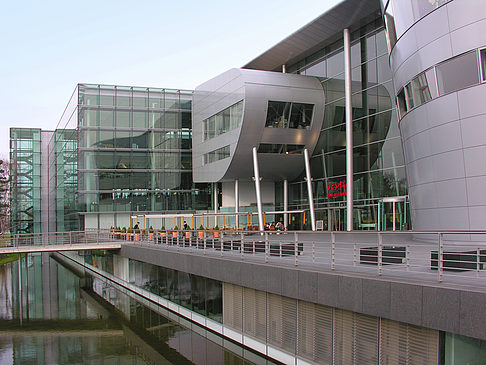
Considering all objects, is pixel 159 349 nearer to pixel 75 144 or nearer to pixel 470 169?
pixel 470 169

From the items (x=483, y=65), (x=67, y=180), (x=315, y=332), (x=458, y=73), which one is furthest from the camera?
(x=67, y=180)

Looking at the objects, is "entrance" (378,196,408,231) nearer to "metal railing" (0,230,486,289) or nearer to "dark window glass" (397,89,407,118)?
"metal railing" (0,230,486,289)

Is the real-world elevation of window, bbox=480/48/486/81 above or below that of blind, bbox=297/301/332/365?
above

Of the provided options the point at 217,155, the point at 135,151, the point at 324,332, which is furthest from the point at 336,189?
the point at 135,151

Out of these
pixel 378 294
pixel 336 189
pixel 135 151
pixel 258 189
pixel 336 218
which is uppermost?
pixel 135 151

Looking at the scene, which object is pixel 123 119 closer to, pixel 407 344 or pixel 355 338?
pixel 355 338

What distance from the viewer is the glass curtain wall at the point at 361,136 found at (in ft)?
93.5

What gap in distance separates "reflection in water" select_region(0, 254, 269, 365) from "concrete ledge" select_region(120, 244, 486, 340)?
277 cm

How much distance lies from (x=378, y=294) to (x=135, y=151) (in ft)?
130

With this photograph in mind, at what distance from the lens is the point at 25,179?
80812 millimetres

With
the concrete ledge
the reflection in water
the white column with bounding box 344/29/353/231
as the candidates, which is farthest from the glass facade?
the concrete ledge

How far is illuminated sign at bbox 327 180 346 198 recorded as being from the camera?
32978 mm

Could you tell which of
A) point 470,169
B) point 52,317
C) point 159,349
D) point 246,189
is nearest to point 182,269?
point 159,349

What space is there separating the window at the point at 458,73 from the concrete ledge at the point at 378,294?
7.49m
